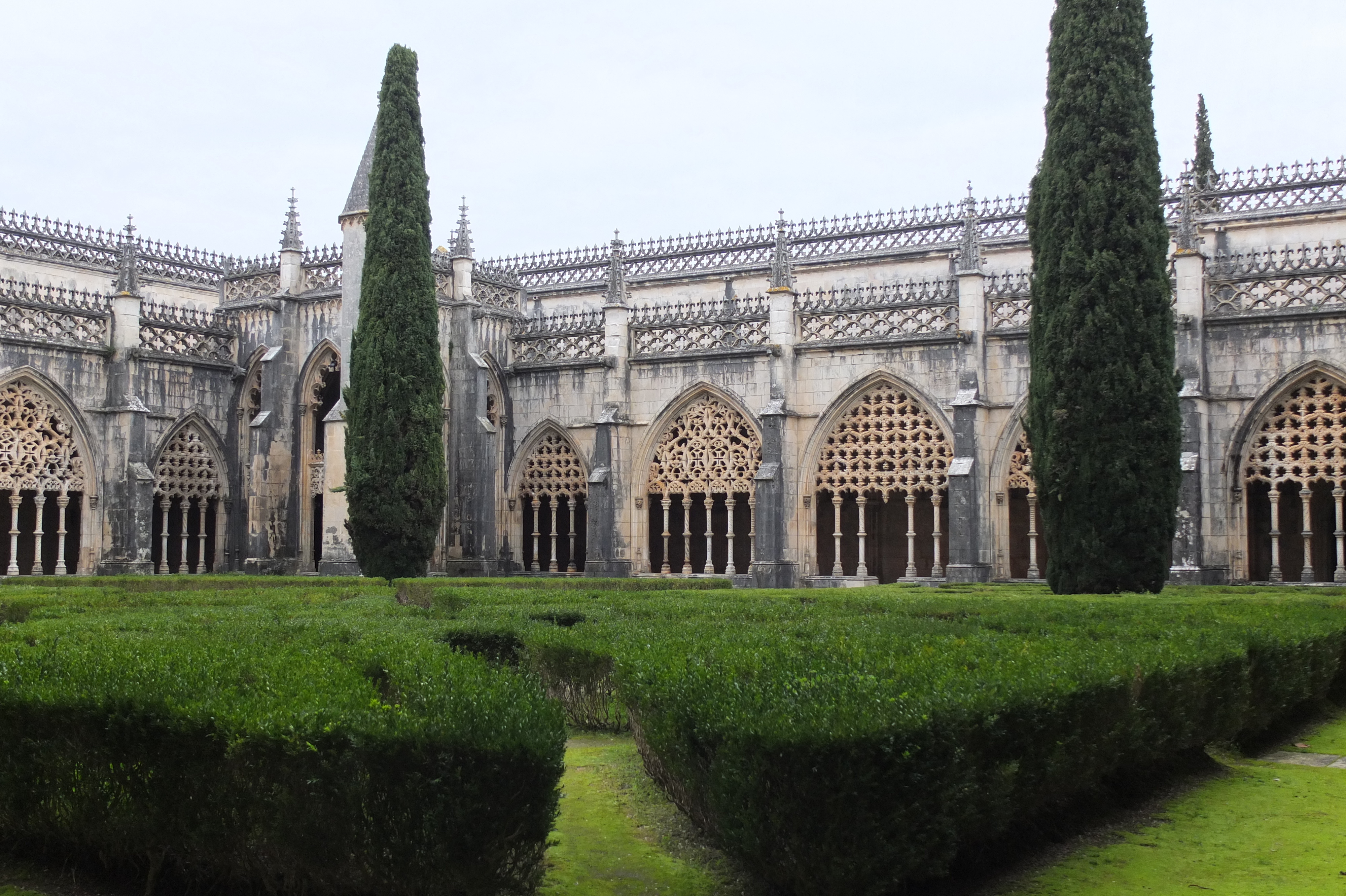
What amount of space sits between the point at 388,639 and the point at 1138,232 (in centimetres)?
1317

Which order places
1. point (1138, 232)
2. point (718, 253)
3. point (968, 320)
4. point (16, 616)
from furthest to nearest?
1. point (718, 253)
2. point (968, 320)
3. point (1138, 232)
4. point (16, 616)

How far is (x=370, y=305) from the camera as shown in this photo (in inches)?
895

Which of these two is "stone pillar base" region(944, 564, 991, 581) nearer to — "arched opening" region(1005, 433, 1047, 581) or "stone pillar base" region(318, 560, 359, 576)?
"arched opening" region(1005, 433, 1047, 581)

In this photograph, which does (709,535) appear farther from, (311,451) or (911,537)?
(311,451)

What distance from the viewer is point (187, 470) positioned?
26.2m

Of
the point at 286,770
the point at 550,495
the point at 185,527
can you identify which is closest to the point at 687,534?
the point at 550,495

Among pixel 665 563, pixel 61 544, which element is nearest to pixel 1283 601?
pixel 665 563

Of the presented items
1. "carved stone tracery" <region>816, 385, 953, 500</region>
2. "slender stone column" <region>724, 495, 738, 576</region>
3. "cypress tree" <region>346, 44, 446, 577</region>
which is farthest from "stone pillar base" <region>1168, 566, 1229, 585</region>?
"cypress tree" <region>346, 44, 446, 577</region>

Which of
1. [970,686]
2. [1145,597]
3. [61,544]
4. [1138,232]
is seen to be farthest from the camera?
[61,544]

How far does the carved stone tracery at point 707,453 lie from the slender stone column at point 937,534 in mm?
3422

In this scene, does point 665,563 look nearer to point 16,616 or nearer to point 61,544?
point 61,544

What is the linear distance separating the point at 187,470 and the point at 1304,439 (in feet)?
67.2

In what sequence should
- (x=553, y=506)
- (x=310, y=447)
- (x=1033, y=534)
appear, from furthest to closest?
(x=553, y=506)
(x=310, y=447)
(x=1033, y=534)

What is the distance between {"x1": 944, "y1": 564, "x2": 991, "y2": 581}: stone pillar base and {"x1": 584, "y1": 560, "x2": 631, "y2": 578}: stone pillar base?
6.22m
